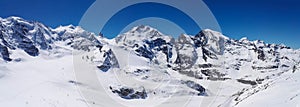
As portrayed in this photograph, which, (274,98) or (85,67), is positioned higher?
(85,67)

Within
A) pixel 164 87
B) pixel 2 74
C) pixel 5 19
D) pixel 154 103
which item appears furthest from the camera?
pixel 5 19

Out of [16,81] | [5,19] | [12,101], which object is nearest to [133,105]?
[16,81]

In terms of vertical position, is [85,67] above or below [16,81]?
above

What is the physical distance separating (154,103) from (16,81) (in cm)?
4789

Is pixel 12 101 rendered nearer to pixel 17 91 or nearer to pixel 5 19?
pixel 17 91

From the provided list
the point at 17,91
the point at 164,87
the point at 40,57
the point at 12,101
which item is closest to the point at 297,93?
the point at 12,101

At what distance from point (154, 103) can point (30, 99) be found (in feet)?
195

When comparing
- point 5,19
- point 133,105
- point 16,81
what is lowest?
point 133,105

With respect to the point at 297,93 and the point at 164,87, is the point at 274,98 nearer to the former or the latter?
the point at 297,93

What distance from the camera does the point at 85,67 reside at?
465ft

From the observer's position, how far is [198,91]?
147 metres

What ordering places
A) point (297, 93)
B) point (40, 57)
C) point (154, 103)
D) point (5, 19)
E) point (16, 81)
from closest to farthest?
1. point (297, 93)
2. point (16, 81)
3. point (154, 103)
4. point (40, 57)
5. point (5, 19)

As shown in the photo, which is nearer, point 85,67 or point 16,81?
point 16,81

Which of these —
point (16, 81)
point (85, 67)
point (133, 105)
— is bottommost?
point (133, 105)
